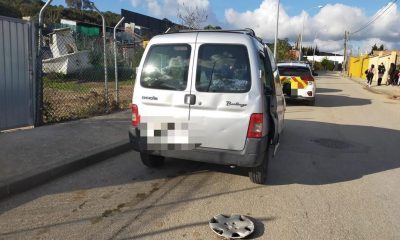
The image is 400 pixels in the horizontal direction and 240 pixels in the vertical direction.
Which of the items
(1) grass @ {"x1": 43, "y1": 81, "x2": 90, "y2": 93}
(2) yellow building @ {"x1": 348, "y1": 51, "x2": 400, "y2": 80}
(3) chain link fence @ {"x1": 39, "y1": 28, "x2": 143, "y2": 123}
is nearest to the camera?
Result: (1) grass @ {"x1": 43, "y1": 81, "x2": 90, "y2": 93}

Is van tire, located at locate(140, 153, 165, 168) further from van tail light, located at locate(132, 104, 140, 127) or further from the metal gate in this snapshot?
the metal gate

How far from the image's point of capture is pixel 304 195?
505 centimetres

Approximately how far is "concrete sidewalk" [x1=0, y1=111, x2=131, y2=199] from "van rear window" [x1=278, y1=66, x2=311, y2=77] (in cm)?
813

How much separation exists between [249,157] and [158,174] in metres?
1.51

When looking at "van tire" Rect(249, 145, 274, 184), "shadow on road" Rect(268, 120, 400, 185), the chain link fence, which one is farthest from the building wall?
"van tire" Rect(249, 145, 274, 184)

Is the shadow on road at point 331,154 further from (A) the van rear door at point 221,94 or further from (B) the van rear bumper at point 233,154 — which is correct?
(A) the van rear door at point 221,94

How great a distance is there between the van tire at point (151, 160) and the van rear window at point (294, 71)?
9.77 m

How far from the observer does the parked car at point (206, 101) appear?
476cm

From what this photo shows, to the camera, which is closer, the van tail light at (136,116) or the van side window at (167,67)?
the van side window at (167,67)

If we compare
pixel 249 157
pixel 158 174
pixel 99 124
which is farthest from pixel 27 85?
pixel 249 157

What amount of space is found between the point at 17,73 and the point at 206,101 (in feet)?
13.5

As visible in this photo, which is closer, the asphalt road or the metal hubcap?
the metal hubcap

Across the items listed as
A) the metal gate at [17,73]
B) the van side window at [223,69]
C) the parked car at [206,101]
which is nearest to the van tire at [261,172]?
the parked car at [206,101]

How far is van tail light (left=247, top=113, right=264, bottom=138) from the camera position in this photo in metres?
4.71
